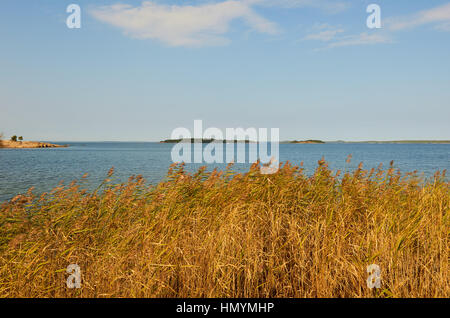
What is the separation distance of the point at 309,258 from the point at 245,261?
102 centimetres

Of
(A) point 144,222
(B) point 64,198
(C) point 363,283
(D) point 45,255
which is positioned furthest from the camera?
Result: (B) point 64,198

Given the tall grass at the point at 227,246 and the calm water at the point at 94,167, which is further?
the calm water at the point at 94,167

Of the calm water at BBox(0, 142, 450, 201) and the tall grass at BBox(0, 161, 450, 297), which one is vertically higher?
the tall grass at BBox(0, 161, 450, 297)

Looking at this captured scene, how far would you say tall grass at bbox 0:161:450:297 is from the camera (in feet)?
13.9

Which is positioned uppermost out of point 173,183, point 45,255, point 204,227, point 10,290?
point 173,183

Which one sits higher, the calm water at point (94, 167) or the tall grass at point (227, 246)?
the tall grass at point (227, 246)

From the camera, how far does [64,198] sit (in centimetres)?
746

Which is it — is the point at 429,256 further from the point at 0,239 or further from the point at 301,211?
the point at 0,239

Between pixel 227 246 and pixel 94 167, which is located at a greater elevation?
pixel 227 246

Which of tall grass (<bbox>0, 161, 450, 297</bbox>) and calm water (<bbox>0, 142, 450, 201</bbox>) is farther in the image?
calm water (<bbox>0, 142, 450, 201</bbox>)

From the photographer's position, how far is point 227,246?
4660 millimetres

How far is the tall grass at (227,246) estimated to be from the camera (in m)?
4.23

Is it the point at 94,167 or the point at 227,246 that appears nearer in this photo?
the point at 227,246
